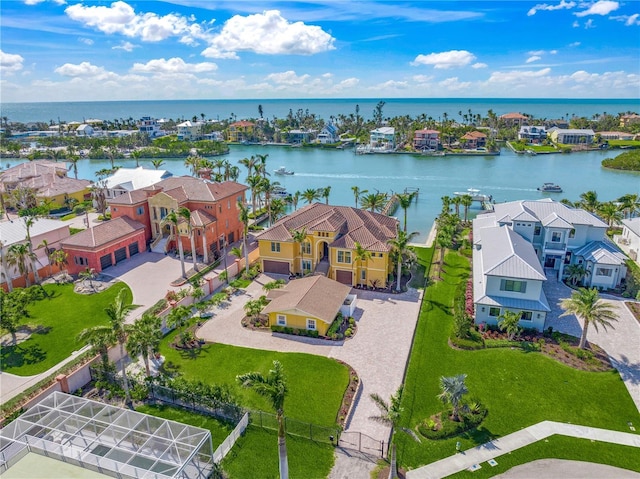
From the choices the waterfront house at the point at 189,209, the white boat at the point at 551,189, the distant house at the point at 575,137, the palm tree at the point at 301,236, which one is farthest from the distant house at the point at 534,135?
the palm tree at the point at 301,236

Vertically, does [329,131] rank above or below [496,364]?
above

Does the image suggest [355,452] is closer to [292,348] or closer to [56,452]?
[292,348]

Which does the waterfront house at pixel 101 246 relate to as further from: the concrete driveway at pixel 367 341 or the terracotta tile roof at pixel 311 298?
the terracotta tile roof at pixel 311 298

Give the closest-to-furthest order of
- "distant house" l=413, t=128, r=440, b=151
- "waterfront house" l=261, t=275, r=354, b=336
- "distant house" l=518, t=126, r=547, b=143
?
"waterfront house" l=261, t=275, r=354, b=336, "distant house" l=413, t=128, r=440, b=151, "distant house" l=518, t=126, r=547, b=143

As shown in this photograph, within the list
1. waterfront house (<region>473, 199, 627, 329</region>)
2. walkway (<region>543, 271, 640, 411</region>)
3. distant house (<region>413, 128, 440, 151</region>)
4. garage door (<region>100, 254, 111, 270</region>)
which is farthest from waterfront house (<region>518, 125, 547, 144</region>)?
garage door (<region>100, 254, 111, 270</region>)

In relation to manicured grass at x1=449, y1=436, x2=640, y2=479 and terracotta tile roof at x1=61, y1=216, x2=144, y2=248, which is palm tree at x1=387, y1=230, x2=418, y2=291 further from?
terracotta tile roof at x1=61, y1=216, x2=144, y2=248

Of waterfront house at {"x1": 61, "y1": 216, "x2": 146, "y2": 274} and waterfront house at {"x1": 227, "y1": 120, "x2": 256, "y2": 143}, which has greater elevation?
waterfront house at {"x1": 227, "y1": 120, "x2": 256, "y2": 143}

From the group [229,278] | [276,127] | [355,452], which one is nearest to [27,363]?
[229,278]
